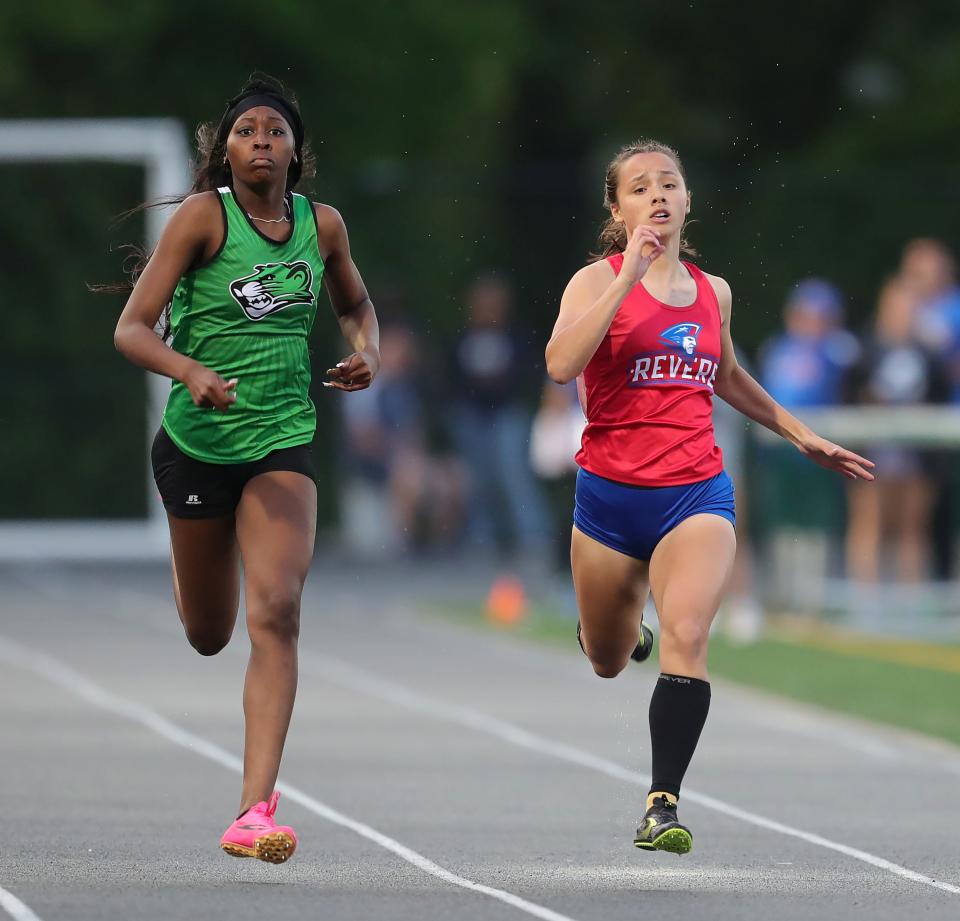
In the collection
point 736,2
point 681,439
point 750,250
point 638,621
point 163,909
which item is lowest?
point 163,909

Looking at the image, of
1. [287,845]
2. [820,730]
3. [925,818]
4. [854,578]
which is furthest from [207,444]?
[854,578]

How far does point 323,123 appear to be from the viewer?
1055 inches

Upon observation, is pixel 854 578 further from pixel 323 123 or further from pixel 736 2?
pixel 736 2

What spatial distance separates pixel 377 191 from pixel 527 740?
12424mm

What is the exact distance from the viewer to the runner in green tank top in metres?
7.50

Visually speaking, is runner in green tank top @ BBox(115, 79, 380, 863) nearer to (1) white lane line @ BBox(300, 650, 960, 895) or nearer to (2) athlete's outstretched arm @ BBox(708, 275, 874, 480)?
(2) athlete's outstretched arm @ BBox(708, 275, 874, 480)

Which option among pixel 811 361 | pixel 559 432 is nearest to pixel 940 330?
pixel 811 361

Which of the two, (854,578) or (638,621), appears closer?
(638,621)

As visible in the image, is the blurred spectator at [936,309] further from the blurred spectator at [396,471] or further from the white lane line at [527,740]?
the blurred spectator at [396,471]

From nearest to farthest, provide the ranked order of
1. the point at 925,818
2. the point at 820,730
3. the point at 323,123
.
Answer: the point at 925,818 < the point at 820,730 < the point at 323,123

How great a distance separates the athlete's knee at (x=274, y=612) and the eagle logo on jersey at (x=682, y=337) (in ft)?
4.54

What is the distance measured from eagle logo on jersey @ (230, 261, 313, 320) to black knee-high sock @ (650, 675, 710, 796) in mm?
1606

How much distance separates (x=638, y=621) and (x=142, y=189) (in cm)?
1574

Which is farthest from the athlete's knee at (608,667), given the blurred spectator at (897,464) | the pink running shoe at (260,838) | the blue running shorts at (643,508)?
the blurred spectator at (897,464)
